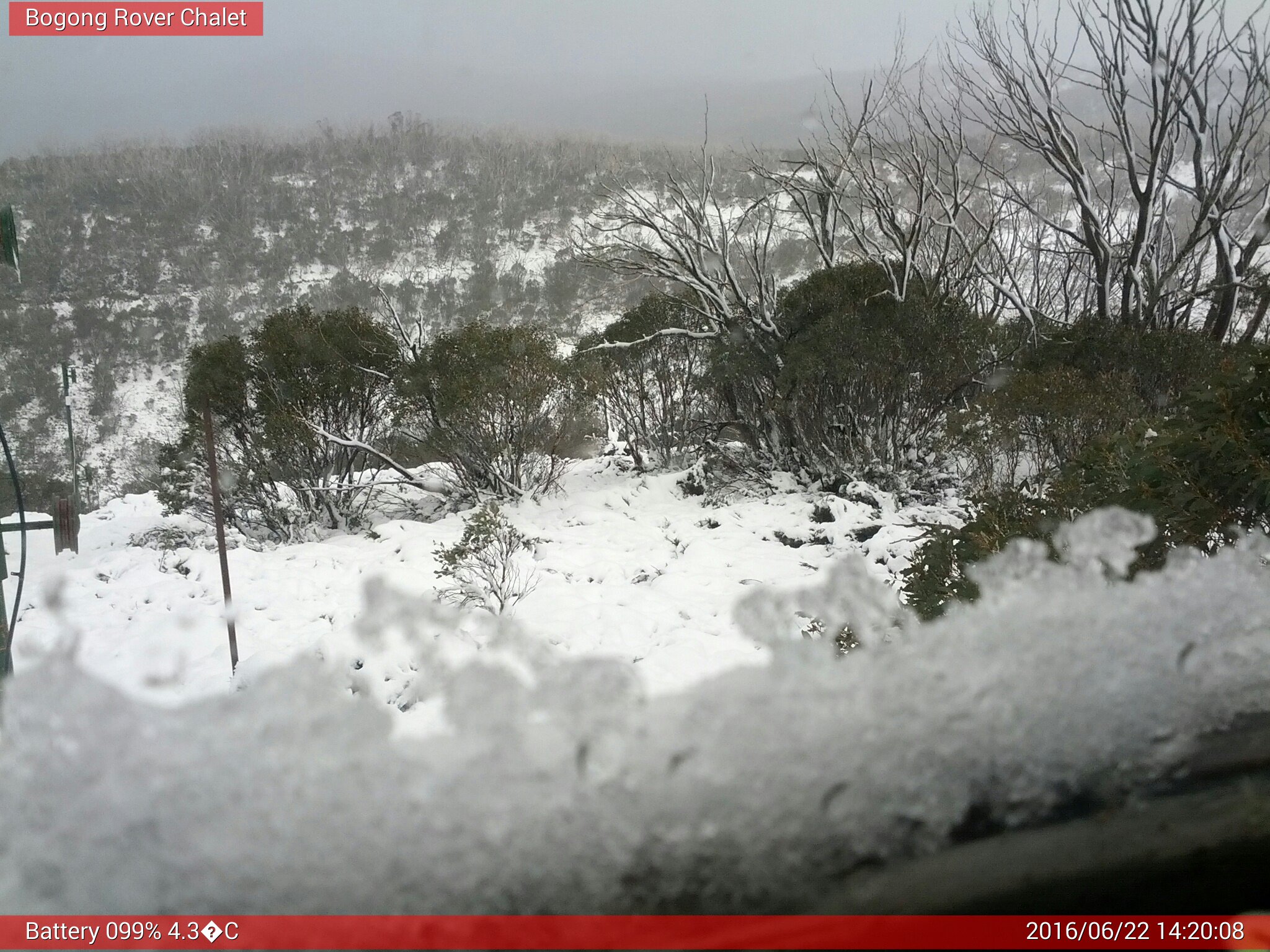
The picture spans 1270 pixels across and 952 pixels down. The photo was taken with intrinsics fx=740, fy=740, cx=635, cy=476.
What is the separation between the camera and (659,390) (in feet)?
16.5

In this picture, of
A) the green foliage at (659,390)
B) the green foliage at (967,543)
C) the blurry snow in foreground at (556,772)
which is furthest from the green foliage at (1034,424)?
the green foliage at (659,390)

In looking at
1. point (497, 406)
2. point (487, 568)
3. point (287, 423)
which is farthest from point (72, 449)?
A: point (497, 406)

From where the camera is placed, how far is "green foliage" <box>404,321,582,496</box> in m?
4.11

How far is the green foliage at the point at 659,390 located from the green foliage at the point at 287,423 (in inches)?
56.5

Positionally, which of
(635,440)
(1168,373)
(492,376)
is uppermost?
(1168,373)

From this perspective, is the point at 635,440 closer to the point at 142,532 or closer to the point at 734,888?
the point at 142,532

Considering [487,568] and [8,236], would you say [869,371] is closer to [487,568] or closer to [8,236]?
[487,568]

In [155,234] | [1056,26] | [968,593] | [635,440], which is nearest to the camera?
[968,593]

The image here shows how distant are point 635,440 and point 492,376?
4.20 ft

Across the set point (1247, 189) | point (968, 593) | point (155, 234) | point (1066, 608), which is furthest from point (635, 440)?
point (155, 234)

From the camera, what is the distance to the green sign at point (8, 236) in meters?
1.45

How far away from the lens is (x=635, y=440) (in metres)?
5.07

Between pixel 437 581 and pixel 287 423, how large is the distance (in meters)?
2.34

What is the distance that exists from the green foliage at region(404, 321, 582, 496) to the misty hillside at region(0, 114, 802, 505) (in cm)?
556
